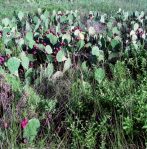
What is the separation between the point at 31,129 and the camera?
3.40m

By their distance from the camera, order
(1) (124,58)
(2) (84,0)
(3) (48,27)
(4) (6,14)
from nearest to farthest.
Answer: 1. (1) (124,58)
2. (3) (48,27)
3. (4) (6,14)
4. (2) (84,0)

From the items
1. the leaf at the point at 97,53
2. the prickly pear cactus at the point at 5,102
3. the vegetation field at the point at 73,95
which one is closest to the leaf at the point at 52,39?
the vegetation field at the point at 73,95

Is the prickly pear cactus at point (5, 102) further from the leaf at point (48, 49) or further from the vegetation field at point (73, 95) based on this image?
the leaf at point (48, 49)

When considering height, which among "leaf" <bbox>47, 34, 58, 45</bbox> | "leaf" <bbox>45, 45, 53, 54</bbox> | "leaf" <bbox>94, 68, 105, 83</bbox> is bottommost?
"leaf" <bbox>94, 68, 105, 83</bbox>

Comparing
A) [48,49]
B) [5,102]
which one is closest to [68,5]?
[48,49]

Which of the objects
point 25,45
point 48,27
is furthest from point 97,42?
point 48,27

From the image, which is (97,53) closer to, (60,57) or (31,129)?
(60,57)

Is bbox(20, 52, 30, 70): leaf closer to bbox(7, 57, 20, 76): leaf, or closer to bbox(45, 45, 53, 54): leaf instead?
bbox(7, 57, 20, 76): leaf

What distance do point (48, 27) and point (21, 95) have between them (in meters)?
3.95

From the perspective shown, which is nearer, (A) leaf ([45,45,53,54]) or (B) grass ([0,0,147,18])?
(A) leaf ([45,45,53,54])

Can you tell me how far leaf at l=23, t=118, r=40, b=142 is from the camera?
3375 mm

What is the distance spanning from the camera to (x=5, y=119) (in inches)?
137

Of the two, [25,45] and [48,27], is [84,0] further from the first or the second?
[25,45]

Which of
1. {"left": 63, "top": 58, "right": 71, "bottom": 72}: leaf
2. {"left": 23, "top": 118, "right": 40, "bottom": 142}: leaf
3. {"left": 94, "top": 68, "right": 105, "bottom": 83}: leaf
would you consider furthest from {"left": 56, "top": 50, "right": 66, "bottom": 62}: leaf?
{"left": 23, "top": 118, "right": 40, "bottom": 142}: leaf
